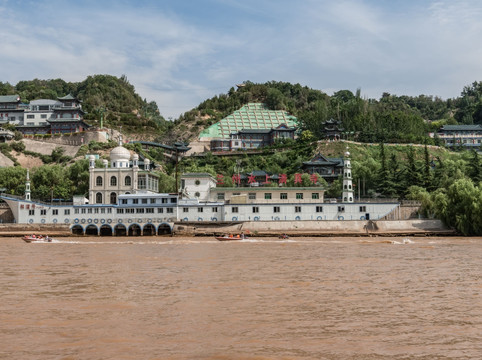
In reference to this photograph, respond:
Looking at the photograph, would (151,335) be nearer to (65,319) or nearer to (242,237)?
(65,319)

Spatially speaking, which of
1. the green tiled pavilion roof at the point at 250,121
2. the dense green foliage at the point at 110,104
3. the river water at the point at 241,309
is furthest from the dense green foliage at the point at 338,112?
the river water at the point at 241,309

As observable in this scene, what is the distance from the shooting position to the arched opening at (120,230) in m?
75.8

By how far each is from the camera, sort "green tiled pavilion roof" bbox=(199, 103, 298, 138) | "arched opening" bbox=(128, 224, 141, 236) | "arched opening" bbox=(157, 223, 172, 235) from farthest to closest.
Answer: "green tiled pavilion roof" bbox=(199, 103, 298, 138) → "arched opening" bbox=(128, 224, 141, 236) → "arched opening" bbox=(157, 223, 172, 235)

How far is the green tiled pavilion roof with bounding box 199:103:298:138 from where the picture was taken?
495 feet

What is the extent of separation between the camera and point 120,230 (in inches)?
3009

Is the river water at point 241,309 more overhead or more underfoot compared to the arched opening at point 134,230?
more underfoot

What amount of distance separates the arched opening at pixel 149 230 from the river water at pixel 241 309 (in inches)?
1449

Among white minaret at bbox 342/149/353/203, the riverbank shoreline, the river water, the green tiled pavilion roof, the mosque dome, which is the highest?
the green tiled pavilion roof

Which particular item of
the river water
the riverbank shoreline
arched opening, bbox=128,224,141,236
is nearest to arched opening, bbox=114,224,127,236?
arched opening, bbox=128,224,141,236

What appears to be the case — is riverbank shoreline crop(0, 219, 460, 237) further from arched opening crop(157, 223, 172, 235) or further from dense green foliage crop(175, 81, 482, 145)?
dense green foliage crop(175, 81, 482, 145)

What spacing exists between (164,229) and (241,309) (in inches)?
2186

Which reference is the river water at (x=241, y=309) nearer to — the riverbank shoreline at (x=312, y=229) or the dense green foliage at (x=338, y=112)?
the riverbank shoreline at (x=312, y=229)

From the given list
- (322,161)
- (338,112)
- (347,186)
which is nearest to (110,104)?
(338,112)

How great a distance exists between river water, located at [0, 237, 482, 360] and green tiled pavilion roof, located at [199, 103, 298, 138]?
113853 mm
